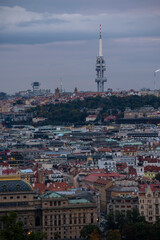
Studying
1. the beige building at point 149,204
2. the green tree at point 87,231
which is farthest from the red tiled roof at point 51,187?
the green tree at point 87,231

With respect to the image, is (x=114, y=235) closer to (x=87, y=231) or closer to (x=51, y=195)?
(x=87, y=231)

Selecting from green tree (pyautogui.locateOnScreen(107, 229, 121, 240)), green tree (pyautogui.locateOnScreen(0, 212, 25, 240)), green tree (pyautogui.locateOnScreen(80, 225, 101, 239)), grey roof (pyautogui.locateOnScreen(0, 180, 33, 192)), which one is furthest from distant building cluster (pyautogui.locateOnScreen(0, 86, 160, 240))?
green tree (pyautogui.locateOnScreen(0, 212, 25, 240))

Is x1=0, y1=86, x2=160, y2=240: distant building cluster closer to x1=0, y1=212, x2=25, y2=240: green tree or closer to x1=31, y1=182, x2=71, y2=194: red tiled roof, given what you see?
x1=31, y1=182, x2=71, y2=194: red tiled roof

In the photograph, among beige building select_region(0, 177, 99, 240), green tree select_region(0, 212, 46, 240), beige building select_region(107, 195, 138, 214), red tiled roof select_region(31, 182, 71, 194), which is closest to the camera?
green tree select_region(0, 212, 46, 240)

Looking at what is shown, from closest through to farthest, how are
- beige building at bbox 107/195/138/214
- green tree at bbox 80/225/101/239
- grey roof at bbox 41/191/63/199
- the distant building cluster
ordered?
green tree at bbox 80/225/101/239 < the distant building cluster < grey roof at bbox 41/191/63/199 < beige building at bbox 107/195/138/214

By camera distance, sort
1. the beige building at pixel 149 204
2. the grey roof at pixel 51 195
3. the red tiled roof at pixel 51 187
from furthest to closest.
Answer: the red tiled roof at pixel 51 187
the beige building at pixel 149 204
the grey roof at pixel 51 195

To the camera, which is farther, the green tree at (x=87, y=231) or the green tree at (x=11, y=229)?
the green tree at (x=87, y=231)

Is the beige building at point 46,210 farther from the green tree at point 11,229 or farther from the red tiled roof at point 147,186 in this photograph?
the red tiled roof at point 147,186

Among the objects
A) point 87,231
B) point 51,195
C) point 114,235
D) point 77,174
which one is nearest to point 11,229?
point 114,235
